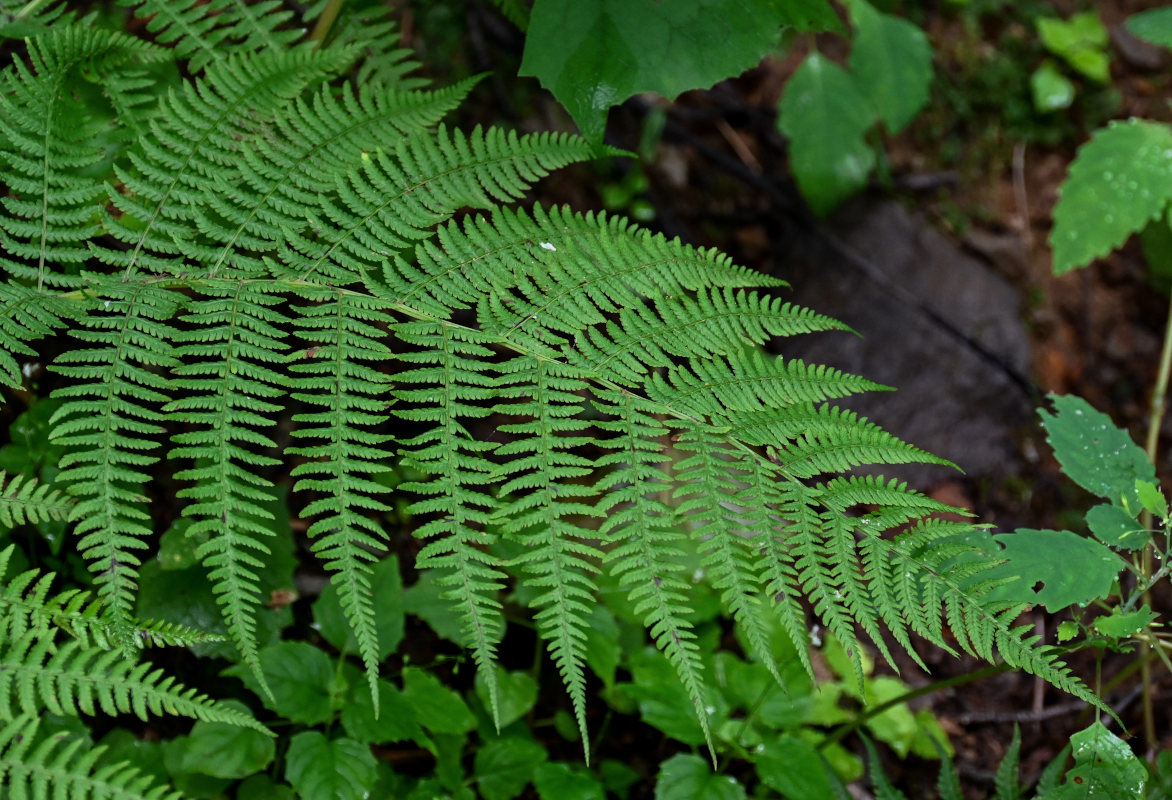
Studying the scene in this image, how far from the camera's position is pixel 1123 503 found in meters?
1.95

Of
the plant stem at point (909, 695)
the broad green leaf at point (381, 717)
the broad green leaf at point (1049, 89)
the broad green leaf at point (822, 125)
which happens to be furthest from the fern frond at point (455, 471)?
the broad green leaf at point (1049, 89)

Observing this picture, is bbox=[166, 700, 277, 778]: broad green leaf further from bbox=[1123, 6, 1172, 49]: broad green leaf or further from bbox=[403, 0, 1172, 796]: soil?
bbox=[1123, 6, 1172, 49]: broad green leaf

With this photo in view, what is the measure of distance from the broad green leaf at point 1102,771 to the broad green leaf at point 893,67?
8.38 ft

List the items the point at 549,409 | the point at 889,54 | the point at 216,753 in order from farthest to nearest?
the point at 889,54 → the point at 216,753 → the point at 549,409

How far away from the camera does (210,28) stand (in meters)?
2.23

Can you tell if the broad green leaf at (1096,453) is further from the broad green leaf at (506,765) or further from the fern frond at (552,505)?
the broad green leaf at (506,765)

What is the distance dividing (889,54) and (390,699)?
3.20m

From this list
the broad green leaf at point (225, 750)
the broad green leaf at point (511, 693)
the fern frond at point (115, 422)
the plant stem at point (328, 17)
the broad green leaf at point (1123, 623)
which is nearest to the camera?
the fern frond at point (115, 422)

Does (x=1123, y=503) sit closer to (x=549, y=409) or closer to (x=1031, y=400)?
(x=549, y=409)

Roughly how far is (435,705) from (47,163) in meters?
1.54

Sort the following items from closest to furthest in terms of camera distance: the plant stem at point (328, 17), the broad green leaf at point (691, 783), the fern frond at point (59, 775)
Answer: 1. the fern frond at point (59, 775)
2. the broad green leaf at point (691, 783)
3. the plant stem at point (328, 17)

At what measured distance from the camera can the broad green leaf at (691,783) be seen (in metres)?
2.12

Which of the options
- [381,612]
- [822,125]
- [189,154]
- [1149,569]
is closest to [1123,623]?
[1149,569]

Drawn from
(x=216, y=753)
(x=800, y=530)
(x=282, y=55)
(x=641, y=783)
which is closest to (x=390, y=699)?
(x=216, y=753)
